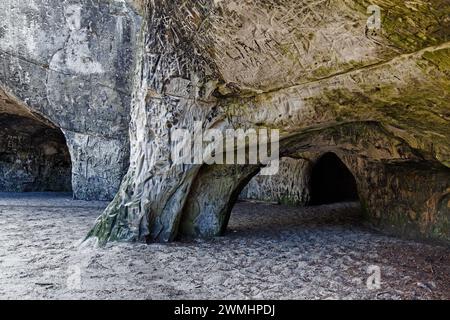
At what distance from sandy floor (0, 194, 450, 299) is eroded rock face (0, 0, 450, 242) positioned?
0.38 metres

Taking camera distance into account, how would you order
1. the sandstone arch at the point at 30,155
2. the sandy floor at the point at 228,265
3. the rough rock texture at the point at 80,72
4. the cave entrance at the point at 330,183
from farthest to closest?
1. the sandstone arch at the point at 30,155
2. the cave entrance at the point at 330,183
3. the rough rock texture at the point at 80,72
4. the sandy floor at the point at 228,265

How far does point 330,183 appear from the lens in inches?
329

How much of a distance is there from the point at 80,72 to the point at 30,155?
3.16m

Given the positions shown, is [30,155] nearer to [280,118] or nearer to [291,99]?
[280,118]

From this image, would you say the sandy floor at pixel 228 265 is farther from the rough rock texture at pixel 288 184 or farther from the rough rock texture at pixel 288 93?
the rough rock texture at pixel 288 184

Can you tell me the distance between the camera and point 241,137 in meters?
3.65

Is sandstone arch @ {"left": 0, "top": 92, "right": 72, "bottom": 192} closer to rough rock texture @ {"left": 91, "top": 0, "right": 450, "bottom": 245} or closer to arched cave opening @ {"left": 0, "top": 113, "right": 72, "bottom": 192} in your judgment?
arched cave opening @ {"left": 0, "top": 113, "right": 72, "bottom": 192}

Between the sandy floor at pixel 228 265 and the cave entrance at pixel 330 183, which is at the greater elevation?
the cave entrance at pixel 330 183

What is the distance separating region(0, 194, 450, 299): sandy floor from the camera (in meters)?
2.26

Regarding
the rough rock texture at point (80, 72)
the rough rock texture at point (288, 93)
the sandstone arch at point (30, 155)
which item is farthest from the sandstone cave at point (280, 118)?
the sandstone arch at point (30, 155)

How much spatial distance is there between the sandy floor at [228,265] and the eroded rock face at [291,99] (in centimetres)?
38

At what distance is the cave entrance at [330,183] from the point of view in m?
7.58

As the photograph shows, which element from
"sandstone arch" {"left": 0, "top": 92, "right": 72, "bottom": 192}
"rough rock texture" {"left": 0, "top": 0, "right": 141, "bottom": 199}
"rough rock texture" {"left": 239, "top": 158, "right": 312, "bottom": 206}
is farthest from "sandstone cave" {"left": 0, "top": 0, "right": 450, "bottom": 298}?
"sandstone arch" {"left": 0, "top": 92, "right": 72, "bottom": 192}
